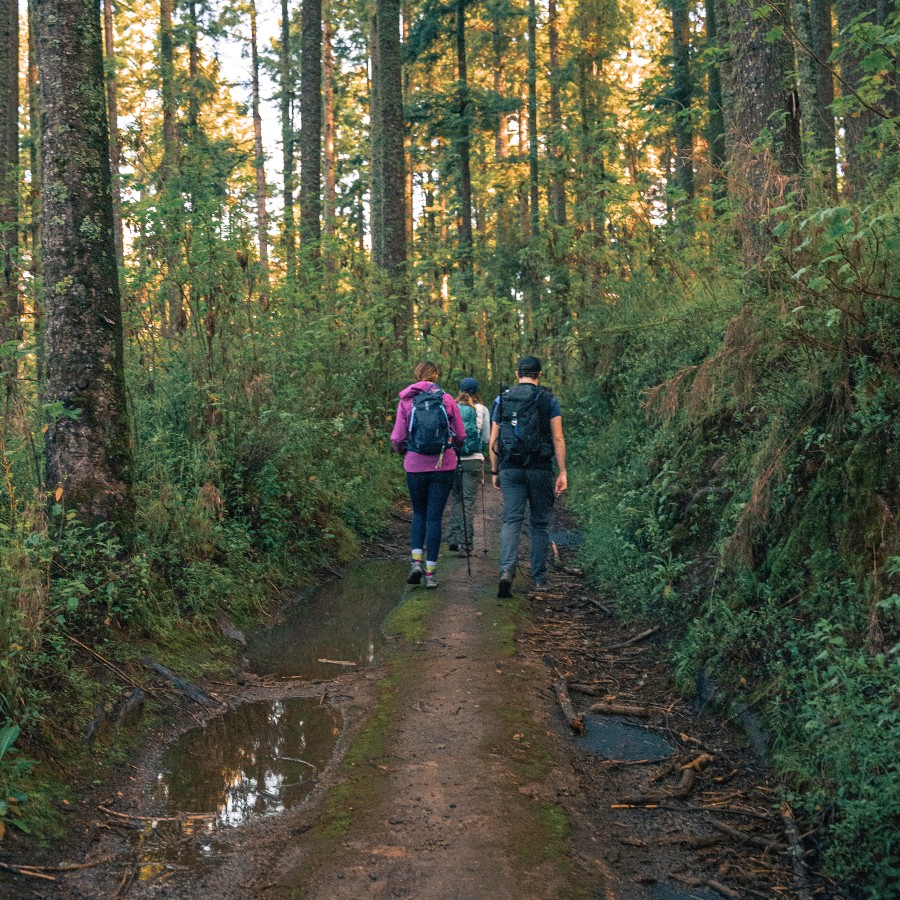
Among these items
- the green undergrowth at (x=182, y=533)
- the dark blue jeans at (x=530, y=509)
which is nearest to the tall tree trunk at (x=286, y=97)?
the green undergrowth at (x=182, y=533)

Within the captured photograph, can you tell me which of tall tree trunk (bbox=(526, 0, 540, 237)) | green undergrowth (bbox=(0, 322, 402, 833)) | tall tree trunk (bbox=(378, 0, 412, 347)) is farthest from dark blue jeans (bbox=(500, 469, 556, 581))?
tall tree trunk (bbox=(526, 0, 540, 237))

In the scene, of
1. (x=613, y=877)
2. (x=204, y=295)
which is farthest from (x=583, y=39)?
(x=613, y=877)

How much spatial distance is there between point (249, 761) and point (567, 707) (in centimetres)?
219

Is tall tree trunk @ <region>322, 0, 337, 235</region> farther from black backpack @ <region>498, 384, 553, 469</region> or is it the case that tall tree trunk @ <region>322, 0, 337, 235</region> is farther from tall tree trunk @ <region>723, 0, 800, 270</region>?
black backpack @ <region>498, 384, 553, 469</region>

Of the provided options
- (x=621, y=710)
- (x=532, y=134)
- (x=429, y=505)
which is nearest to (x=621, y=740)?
(x=621, y=710)

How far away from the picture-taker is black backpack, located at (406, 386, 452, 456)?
895cm

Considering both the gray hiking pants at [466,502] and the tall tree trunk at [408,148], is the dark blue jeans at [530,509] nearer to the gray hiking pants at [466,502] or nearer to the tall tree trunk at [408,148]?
the gray hiking pants at [466,502]

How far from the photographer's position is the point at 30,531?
216 inches

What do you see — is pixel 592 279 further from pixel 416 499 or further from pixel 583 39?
pixel 583 39

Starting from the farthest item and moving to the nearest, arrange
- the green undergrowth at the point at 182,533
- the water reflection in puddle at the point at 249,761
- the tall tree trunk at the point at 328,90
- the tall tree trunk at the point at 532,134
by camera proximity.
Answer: the tall tree trunk at the point at 328,90 → the tall tree trunk at the point at 532,134 → the green undergrowth at the point at 182,533 → the water reflection in puddle at the point at 249,761

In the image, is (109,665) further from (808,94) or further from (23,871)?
(808,94)

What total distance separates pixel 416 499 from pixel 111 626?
A: 3.91 metres

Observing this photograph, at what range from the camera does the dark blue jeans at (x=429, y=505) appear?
29.9 feet

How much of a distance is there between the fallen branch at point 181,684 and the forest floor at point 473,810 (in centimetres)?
13
